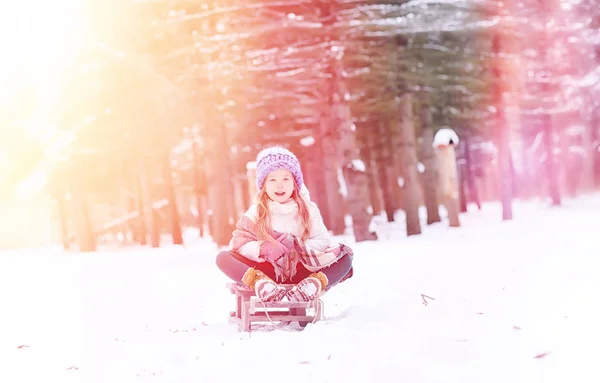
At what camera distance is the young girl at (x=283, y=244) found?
5074mm

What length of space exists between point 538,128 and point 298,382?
88.8ft

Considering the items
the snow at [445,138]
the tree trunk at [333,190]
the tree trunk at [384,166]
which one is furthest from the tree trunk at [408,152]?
the tree trunk at [384,166]

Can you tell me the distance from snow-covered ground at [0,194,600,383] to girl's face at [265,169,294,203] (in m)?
1.17

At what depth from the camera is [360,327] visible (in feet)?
16.1

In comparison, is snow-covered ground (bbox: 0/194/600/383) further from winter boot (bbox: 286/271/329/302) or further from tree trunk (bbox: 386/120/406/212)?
tree trunk (bbox: 386/120/406/212)

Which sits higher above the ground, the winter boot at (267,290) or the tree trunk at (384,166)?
the tree trunk at (384,166)

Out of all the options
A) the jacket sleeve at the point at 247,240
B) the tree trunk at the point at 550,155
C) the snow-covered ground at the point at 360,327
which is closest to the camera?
the snow-covered ground at the point at 360,327

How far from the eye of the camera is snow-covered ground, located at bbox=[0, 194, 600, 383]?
3.77 metres

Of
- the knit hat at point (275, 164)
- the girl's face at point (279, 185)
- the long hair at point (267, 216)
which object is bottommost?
the long hair at point (267, 216)

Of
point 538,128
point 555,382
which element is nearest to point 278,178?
point 555,382

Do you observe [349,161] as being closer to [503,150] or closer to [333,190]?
[333,190]

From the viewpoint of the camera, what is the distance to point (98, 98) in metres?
15.9

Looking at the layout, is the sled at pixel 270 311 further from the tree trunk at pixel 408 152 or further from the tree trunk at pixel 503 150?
the tree trunk at pixel 503 150

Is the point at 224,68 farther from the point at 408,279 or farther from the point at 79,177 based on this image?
the point at 408,279
